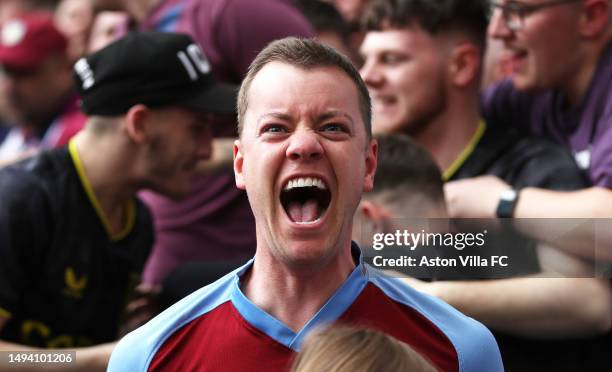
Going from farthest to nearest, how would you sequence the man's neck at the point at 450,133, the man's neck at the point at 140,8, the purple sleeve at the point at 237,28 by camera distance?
the man's neck at the point at 140,8 < the purple sleeve at the point at 237,28 < the man's neck at the point at 450,133

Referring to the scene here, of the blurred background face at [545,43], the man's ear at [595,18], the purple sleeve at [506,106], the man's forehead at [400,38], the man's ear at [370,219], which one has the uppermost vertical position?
the man's ear at [595,18]

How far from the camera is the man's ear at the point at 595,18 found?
3561 mm

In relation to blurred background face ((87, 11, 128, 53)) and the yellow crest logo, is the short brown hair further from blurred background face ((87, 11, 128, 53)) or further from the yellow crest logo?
blurred background face ((87, 11, 128, 53))

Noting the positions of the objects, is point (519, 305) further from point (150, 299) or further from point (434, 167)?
point (150, 299)

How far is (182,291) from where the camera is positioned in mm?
3512

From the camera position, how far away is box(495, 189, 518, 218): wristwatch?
→ 10.7 ft

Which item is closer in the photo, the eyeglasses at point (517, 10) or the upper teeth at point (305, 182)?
the upper teeth at point (305, 182)

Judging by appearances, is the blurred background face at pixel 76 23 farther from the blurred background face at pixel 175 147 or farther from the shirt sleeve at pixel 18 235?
the shirt sleeve at pixel 18 235

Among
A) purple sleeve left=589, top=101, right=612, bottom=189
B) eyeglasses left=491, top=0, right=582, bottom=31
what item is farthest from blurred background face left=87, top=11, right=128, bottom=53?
purple sleeve left=589, top=101, right=612, bottom=189

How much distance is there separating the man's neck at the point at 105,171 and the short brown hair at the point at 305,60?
4.81 feet

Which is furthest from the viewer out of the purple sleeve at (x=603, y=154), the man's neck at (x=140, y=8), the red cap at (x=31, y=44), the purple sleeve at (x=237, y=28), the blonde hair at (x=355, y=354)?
the red cap at (x=31, y=44)

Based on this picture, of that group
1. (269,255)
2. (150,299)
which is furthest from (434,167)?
(269,255)

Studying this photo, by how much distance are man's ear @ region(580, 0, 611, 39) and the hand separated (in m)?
0.58

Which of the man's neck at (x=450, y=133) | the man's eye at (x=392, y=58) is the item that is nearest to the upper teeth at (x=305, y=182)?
the man's neck at (x=450, y=133)
